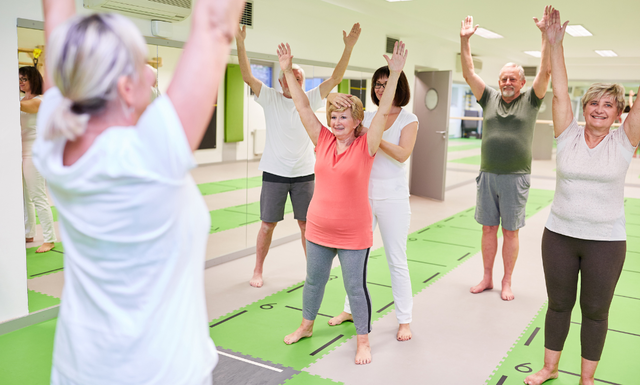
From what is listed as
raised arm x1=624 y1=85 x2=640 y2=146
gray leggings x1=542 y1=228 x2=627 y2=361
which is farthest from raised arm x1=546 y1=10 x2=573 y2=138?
gray leggings x1=542 y1=228 x2=627 y2=361

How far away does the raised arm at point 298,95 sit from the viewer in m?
2.60

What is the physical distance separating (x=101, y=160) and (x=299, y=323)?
105 inches

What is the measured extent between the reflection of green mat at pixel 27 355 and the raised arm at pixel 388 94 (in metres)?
2.03

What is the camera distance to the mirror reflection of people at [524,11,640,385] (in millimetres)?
2291

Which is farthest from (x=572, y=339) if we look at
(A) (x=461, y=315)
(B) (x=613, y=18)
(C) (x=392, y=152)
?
(B) (x=613, y=18)

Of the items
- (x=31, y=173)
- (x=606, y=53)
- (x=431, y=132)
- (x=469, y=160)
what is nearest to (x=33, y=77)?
(x=31, y=173)

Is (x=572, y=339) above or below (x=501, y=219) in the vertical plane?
below

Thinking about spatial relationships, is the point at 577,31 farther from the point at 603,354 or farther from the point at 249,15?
the point at 603,354

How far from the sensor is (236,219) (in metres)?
4.74

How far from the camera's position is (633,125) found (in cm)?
223

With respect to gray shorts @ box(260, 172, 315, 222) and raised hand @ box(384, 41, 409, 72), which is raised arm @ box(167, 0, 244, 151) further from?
gray shorts @ box(260, 172, 315, 222)

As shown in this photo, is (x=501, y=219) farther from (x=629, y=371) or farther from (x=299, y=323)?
(x=299, y=323)

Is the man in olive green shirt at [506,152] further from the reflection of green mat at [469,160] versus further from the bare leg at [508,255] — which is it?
the reflection of green mat at [469,160]

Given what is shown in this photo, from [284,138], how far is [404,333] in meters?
1.70
